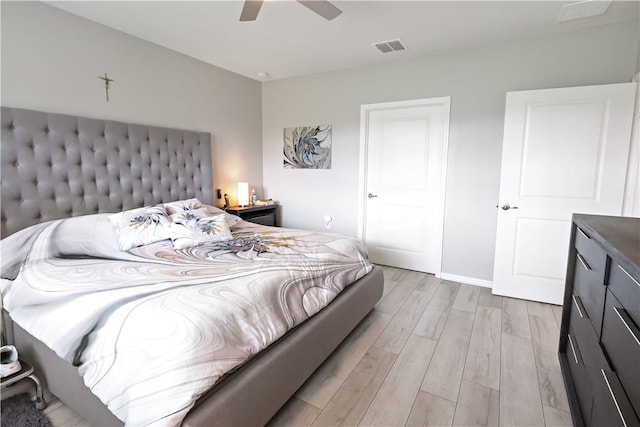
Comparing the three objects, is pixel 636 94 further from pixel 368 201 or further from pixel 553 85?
pixel 368 201

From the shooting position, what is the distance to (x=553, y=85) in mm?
2852

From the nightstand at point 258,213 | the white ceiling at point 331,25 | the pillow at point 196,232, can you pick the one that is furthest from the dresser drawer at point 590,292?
the nightstand at point 258,213

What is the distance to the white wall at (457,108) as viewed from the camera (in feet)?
9.04

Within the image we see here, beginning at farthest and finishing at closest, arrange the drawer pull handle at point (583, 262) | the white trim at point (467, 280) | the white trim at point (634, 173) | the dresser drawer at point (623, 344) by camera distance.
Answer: the white trim at point (467, 280) → the white trim at point (634, 173) → the drawer pull handle at point (583, 262) → the dresser drawer at point (623, 344)

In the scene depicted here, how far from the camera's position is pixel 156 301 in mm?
1356

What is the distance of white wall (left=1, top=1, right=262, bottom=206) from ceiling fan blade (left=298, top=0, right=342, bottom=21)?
1.85 meters

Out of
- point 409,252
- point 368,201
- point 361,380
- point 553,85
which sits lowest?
point 361,380

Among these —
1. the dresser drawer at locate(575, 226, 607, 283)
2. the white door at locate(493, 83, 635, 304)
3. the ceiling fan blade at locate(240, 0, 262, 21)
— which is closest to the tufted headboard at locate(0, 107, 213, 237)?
the ceiling fan blade at locate(240, 0, 262, 21)

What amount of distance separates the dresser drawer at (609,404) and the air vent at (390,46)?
289 centimetres

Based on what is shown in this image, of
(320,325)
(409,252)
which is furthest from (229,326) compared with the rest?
(409,252)

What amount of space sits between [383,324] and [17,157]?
2.92 metres

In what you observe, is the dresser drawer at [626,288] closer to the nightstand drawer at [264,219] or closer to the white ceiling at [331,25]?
the white ceiling at [331,25]

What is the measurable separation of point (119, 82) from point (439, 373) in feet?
11.1

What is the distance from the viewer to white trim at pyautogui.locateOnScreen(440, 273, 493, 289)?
3.31 metres
